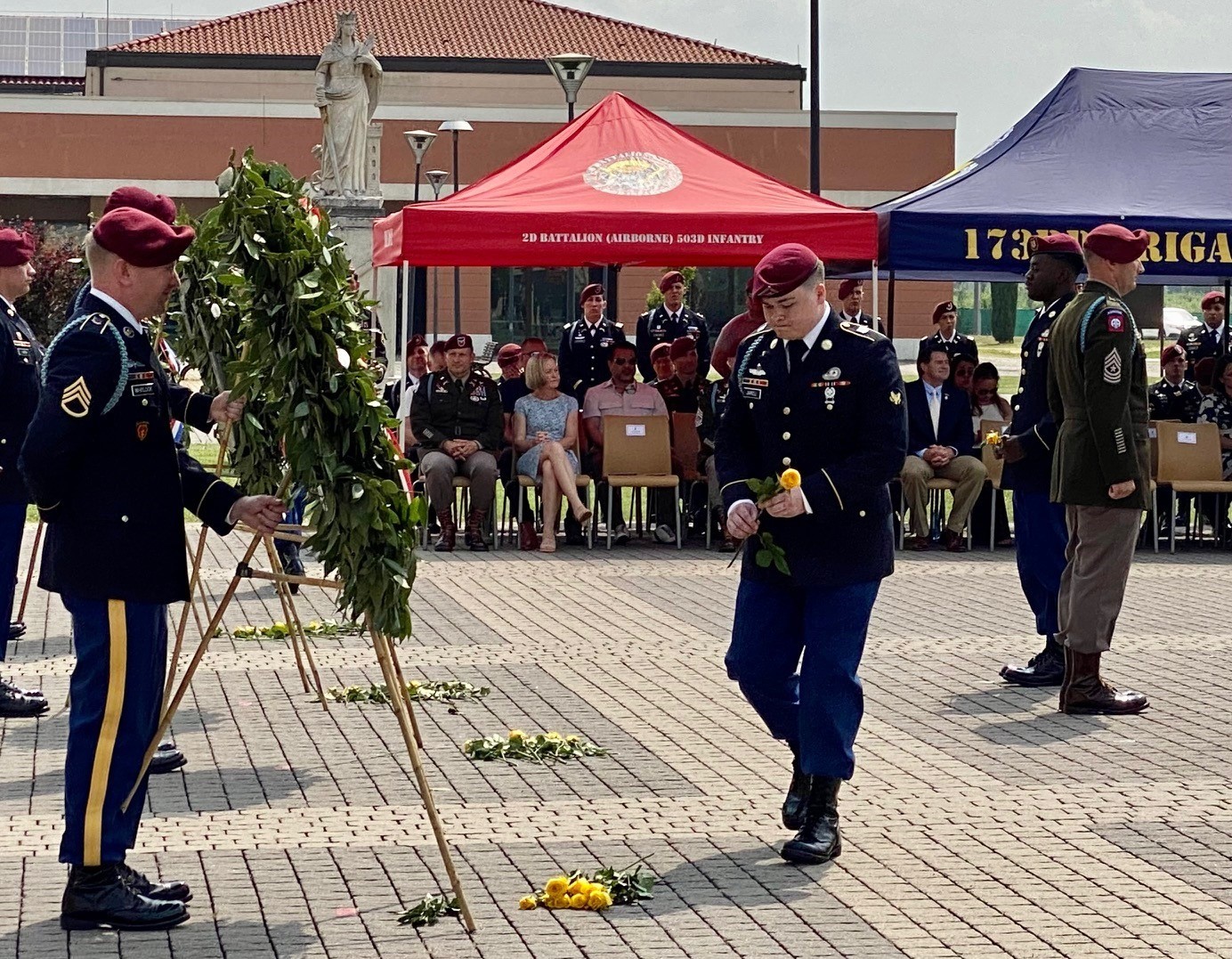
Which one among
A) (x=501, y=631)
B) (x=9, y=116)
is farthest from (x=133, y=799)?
(x=9, y=116)

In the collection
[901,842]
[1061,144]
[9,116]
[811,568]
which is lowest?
[901,842]

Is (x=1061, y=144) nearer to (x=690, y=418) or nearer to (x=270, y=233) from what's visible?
(x=690, y=418)

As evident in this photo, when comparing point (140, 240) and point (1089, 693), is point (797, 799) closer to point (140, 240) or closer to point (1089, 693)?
point (140, 240)

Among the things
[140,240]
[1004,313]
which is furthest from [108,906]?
[1004,313]

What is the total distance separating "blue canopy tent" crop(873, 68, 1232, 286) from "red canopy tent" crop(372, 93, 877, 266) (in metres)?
0.65

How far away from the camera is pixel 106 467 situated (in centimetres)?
570

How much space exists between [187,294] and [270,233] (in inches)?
74.8

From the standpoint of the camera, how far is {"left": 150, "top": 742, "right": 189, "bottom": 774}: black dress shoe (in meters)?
7.75

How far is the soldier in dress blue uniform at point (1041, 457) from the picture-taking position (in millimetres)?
9844

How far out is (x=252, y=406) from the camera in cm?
682

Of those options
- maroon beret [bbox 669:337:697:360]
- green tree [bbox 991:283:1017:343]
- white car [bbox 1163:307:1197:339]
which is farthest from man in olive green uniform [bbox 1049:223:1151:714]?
white car [bbox 1163:307:1197:339]

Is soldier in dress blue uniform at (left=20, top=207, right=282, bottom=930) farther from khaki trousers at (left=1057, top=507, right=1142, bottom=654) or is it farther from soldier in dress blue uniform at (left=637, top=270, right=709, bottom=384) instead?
soldier in dress blue uniform at (left=637, top=270, right=709, bottom=384)

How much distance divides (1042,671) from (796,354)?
3.92m

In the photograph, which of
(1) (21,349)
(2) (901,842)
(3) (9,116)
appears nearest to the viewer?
(2) (901,842)
